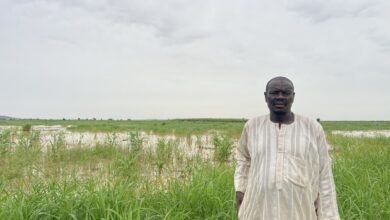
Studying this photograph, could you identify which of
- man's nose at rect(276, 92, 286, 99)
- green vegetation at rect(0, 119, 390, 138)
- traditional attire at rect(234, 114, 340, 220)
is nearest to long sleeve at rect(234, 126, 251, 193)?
traditional attire at rect(234, 114, 340, 220)

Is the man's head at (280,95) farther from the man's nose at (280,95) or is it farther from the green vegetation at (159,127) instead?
the green vegetation at (159,127)

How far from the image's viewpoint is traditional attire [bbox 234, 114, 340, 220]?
1.90m

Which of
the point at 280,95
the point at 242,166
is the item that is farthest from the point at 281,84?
the point at 242,166

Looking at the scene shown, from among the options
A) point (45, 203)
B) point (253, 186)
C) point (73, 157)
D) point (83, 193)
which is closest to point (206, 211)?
point (83, 193)

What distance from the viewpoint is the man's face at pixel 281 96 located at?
75.9 inches

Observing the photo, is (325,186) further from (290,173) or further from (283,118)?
(283,118)

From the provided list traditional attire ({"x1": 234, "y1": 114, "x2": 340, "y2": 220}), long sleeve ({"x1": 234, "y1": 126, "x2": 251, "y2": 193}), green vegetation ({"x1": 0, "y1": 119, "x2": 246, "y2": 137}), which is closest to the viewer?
traditional attire ({"x1": 234, "y1": 114, "x2": 340, "y2": 220})

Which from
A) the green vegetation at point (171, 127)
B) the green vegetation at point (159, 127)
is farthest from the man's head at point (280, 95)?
the green vegetation at point (159, 127)

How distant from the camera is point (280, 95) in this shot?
76.0 inches

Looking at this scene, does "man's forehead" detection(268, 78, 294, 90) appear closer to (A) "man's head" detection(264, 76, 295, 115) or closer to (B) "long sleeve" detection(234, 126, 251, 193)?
(A) "man's head" detection(264, 76, 295, 115)

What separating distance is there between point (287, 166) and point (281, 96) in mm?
366

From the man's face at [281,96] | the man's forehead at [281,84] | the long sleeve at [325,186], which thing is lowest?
the long sleeve at [325,186]

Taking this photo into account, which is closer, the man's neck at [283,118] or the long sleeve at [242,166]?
the man's neck at [283,118]

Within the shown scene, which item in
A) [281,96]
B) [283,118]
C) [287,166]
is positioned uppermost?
[281,96]
